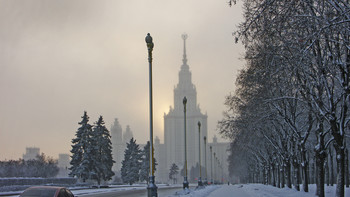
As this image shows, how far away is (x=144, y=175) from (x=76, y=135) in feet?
153

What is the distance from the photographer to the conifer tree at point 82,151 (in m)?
76.0

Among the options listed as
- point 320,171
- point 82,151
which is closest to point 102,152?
point 82,151

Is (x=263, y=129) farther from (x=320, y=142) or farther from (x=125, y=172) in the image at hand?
(x=125, y=172)

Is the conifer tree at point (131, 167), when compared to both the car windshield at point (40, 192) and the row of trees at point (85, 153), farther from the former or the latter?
the car windshield at point (40, 192)

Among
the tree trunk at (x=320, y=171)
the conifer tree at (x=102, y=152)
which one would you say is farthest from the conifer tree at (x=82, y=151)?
the tree trunk at (x=320, y=171)

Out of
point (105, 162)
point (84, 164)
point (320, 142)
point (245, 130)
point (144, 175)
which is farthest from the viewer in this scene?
point (144, 175)

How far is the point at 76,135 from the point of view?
77.2 meters

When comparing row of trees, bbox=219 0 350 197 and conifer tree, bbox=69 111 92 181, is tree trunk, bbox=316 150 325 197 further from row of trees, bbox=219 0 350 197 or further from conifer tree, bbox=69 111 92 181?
conifer tree, bbox=69 111 92 181

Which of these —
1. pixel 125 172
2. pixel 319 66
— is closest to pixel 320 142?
pixel 319 66

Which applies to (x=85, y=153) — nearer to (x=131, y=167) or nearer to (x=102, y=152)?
(x=102, y=152)

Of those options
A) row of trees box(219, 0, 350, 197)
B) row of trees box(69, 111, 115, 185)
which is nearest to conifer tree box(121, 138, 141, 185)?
row of trees box(69, 111, 115, 185)

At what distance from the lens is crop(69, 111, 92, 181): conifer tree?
7600cm

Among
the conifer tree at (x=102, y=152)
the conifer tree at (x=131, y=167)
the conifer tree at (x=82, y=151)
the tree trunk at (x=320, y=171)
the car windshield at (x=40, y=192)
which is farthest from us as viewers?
the conifer tree at (x=131, y=167)

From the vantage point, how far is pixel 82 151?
78188 mm
